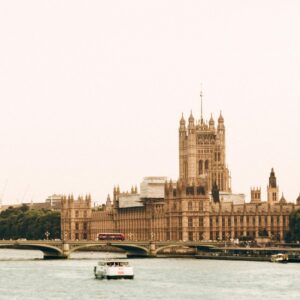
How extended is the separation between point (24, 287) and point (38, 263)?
39.5 m

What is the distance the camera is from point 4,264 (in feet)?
535

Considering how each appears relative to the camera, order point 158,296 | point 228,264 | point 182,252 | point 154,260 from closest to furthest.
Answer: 1. point 158,296
2. point 228,264
3. point 154,260
4. point 182,252

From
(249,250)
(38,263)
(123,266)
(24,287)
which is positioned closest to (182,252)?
(249,250)

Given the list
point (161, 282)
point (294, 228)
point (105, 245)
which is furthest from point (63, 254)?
point (161, 282)

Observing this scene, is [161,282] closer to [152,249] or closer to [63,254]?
[63,254]

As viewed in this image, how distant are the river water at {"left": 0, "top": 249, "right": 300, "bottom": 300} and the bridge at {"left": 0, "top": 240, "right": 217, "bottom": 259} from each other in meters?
8.93

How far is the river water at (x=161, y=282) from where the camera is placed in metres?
116

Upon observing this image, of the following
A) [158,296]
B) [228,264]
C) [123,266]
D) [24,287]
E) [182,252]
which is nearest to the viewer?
[158,296]

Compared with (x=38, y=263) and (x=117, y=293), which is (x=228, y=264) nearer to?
(x=38, y=263)

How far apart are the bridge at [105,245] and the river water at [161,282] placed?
893 cm

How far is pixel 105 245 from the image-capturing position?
17262 cm

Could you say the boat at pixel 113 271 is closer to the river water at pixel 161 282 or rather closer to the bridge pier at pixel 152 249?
the river water at pixel 161 282

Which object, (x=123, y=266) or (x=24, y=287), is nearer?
(x=24, y=287)

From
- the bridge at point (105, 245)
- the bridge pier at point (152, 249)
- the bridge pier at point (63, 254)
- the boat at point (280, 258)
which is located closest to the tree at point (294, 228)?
the bridge at point (105, 245)
